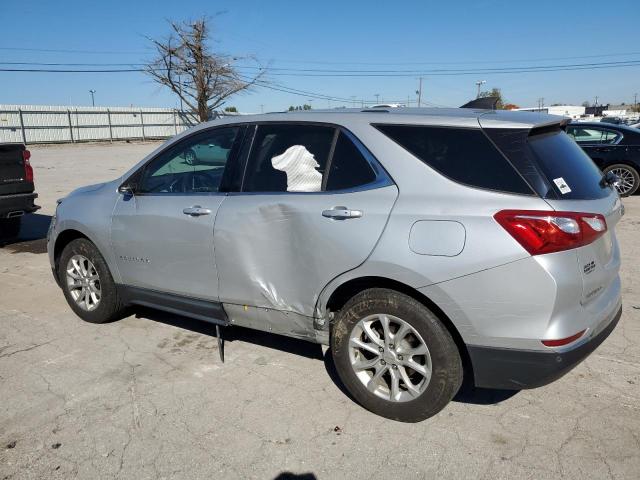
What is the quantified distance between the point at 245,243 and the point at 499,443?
1.88 m

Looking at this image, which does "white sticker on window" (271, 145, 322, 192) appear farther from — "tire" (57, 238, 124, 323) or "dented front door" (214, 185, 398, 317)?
"tire" (57, 238, 124, 323)

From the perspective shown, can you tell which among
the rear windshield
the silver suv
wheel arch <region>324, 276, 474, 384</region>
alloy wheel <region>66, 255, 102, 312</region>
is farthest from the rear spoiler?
alloy wheel <region>66, 255, 102, 312</region>

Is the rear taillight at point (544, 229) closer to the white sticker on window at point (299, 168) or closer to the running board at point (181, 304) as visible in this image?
the white sticker on window at point (299, 168)

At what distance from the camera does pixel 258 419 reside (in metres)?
3.09

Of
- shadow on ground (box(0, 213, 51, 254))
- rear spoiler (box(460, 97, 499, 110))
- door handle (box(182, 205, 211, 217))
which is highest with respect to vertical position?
rear spoiler (box(460, 97, 499, 110))

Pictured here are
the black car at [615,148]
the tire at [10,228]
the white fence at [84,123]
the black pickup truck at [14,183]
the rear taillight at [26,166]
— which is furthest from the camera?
the white fence at [84,123]

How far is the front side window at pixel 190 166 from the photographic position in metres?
3.78

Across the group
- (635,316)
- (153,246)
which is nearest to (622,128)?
(635,316)

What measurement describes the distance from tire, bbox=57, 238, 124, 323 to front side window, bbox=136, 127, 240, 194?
2.56ft

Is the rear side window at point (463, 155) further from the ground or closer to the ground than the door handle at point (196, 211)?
further from the ground

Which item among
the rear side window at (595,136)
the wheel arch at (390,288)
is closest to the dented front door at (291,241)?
the wheel arch at (390,288)

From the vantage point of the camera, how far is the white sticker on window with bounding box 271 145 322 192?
3.24 m

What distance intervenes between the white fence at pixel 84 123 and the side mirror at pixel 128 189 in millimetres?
36404

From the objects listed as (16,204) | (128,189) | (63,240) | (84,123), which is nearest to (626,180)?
→ (128,189)
